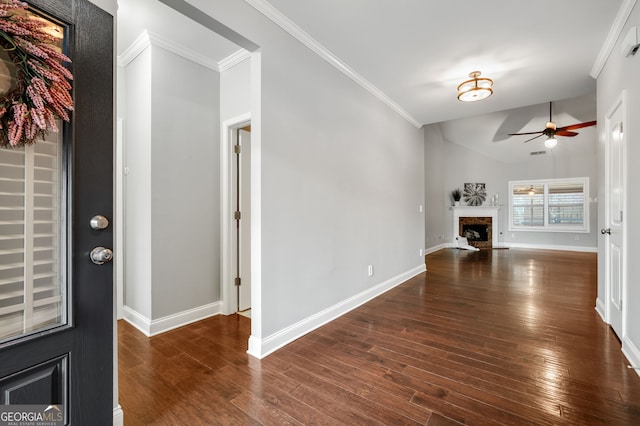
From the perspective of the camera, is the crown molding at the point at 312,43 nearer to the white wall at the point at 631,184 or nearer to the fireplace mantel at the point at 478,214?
the white wall at the point at 631,184

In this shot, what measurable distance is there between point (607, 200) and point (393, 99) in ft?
8.73

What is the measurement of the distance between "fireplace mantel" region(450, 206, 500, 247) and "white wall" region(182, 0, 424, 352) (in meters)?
6.00

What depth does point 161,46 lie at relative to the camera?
277 cm

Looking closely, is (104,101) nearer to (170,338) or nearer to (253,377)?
(253,377)

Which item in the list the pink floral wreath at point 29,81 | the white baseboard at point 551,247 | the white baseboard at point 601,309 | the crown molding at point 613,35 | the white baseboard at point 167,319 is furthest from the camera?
the white baseboard at point 551,247

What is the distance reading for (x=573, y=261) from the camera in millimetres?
6398

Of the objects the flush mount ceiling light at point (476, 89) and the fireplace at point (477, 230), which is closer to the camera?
the flush mount ceiling light at point (476, 89)

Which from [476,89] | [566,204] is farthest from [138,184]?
[566,204]

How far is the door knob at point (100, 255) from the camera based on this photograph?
1209mm

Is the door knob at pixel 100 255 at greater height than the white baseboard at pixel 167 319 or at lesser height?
greater

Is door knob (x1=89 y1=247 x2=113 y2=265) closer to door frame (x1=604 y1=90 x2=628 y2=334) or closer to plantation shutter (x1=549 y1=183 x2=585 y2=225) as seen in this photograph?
door frame (x1=604 y1=90 x2=628 y2=334)

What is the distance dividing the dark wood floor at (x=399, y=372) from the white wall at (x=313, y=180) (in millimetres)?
423

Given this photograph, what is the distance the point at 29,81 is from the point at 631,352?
388cm

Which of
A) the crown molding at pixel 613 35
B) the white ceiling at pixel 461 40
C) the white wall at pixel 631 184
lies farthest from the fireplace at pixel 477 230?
the white wall at pixel 631 184
